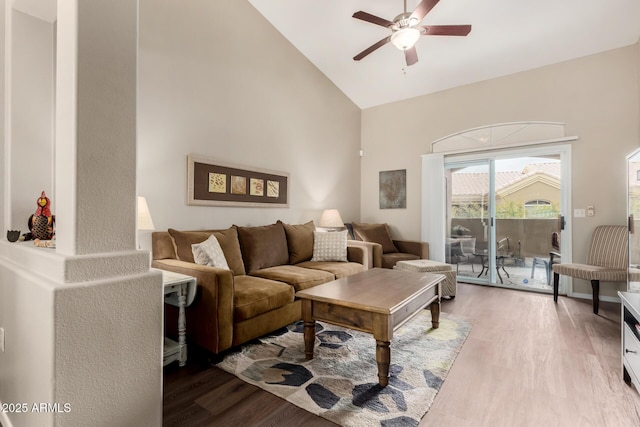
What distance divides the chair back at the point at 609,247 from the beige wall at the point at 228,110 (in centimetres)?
343

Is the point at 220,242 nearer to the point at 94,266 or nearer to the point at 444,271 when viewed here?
the point at 94,266

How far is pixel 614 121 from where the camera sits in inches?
147

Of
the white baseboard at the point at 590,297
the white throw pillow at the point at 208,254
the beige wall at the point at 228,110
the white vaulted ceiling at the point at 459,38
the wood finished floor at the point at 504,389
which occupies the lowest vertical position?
the wood finished floor at the point at 504,389

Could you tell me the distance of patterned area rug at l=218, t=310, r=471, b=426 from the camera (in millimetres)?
1648

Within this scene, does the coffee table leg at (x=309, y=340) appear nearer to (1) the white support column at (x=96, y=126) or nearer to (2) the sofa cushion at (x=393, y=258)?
(1) the white support column at (x=96, y=126)

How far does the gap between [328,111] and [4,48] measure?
12.5 ft

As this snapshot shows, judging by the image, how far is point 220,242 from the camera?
115 inches

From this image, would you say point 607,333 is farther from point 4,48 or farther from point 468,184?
point 4,48

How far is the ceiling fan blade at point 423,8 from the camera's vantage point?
240 centimetres

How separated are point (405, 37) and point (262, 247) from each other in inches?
95.6

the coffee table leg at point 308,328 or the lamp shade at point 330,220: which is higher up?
the lamp shade at point 330,220

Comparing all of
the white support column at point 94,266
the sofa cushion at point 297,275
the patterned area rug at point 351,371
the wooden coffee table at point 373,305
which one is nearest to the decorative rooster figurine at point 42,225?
the white support column at point 94,266

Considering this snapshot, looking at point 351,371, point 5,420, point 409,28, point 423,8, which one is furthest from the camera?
point 409,28

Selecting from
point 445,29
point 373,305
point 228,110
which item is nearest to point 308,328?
point 373,305
